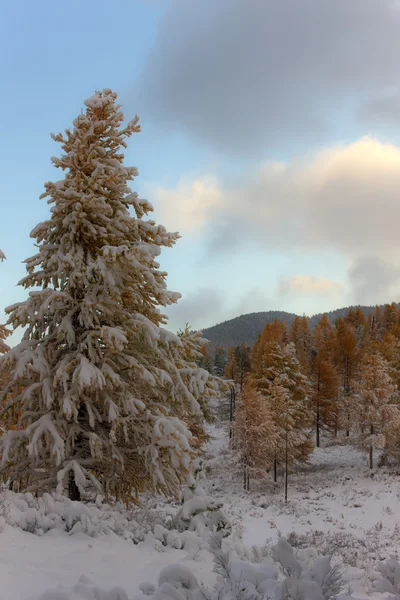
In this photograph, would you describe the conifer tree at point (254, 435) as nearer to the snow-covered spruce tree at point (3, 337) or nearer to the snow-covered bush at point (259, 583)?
the snow-covered spruce tree at point (3, 337)

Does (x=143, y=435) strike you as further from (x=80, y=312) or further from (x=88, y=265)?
(x=88, y=265)

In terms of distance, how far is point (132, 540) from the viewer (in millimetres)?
A: 6238

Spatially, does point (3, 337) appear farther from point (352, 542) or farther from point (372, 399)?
point (372, 399)

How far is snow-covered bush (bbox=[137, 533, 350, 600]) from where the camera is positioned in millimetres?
3055

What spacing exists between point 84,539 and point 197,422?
22.1m

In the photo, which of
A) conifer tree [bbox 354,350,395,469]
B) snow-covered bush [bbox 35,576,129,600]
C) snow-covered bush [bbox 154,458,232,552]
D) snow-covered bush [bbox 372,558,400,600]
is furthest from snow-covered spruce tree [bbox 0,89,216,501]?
conifer tree [bbox 354,350,395,469]

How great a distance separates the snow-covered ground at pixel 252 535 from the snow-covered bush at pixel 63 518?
132 mm

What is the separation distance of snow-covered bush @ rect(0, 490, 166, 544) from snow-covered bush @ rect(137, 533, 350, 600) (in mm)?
2681

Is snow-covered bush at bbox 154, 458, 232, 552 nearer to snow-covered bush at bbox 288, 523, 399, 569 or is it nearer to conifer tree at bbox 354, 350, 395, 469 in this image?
snow-covered bush at bbox 288, 523, 399, 569

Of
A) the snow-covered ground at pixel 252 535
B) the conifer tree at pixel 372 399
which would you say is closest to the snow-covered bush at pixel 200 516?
the snow-covered ground at pixel 252 535

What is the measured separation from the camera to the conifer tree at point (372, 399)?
3041 centimetres

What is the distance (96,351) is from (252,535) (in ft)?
44.7

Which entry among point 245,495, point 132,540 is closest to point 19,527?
point 132,540

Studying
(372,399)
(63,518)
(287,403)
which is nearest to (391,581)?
(63,518)
